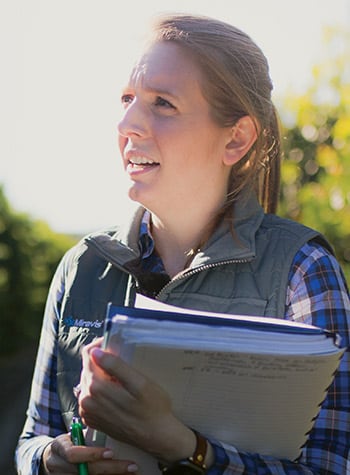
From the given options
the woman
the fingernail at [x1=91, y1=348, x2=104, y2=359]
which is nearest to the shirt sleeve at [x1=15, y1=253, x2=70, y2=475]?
the woman

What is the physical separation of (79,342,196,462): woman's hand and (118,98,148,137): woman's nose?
685 millimetres

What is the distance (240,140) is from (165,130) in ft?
0.93

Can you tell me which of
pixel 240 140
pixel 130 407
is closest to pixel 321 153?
pixel 240 140

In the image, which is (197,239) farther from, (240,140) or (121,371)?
(121,371)

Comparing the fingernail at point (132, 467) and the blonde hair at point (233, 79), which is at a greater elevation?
the blonde hair at point (233, 79)

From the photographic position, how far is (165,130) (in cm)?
243

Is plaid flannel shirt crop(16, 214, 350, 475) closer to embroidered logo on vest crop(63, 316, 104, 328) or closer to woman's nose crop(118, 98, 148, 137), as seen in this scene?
embroidered logo on vest crop(63, 316, 104, 328)

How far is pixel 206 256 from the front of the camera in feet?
8.10

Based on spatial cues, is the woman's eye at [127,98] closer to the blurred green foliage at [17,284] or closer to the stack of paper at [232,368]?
the stack of paper at [232,368]

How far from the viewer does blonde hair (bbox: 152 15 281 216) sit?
8.21ft

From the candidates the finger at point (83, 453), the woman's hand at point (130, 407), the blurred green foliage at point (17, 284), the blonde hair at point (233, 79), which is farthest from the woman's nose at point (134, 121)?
the blurred green foliage at point (17, 284)

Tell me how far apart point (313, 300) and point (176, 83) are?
0.66 m

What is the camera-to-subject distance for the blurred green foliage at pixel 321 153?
4.12 m

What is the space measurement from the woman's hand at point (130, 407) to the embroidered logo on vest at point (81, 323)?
0.55 meters
